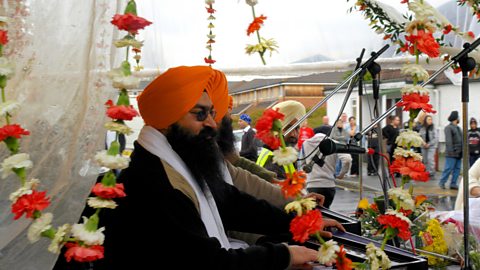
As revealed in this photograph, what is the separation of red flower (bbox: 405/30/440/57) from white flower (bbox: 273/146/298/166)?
0.62 m

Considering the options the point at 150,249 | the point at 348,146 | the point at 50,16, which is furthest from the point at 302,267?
the point at 50,16

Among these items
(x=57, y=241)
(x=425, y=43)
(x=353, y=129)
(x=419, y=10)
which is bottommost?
(x=353, y=129)

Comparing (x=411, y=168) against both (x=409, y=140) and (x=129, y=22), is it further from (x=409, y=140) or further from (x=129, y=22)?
(x=129, y=22)

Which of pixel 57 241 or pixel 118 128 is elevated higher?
pixel 118 128

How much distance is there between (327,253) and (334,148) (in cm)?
113

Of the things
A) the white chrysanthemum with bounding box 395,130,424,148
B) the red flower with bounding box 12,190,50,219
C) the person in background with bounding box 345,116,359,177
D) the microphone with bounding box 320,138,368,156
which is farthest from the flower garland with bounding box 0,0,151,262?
the person in background with bounding box 345,116,359,177

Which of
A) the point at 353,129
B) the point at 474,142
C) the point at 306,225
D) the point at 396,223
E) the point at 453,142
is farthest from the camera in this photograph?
the point at 353,129

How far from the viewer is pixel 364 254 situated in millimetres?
2133

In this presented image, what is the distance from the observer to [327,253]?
6.34ft

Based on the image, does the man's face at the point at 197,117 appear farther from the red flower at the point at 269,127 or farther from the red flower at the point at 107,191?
the red flower at the point at 107,191

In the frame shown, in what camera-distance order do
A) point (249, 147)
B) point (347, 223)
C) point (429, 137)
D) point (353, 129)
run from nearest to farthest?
point (347, 223), point (249, 147), point (429, 137), point (353, 129)

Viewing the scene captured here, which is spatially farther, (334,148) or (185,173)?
(334,148)

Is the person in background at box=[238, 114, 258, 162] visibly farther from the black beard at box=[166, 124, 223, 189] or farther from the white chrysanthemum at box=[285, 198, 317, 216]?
the white chrysanthemum at box=[285, 198, 317, 216]

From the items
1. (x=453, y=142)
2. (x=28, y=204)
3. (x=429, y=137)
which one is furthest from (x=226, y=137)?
(x=429, y=137)
